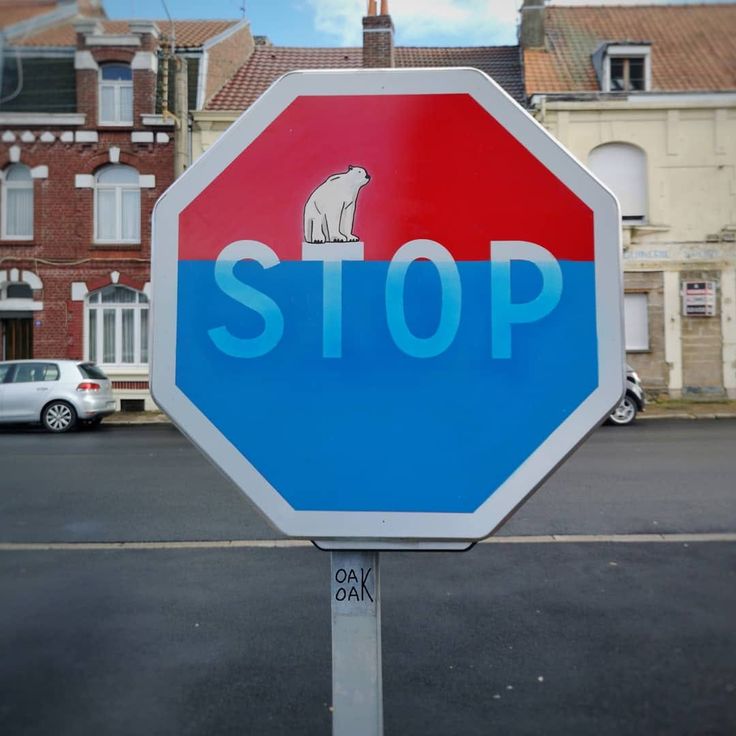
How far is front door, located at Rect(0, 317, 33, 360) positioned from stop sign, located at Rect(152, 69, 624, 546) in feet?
69.7

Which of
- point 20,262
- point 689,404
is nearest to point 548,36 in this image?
point 689,404

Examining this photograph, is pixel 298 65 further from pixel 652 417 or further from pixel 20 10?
pixel 20 10

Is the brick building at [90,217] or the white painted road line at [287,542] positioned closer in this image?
the white painted road line at [287,542]

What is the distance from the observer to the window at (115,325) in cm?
2020

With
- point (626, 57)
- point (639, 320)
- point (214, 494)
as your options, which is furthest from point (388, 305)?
point (626, 57)

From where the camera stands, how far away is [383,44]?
63.9ft

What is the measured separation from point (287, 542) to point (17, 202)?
1830cm

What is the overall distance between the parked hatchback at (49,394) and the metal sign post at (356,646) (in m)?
15.2

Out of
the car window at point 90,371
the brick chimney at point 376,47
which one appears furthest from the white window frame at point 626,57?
the car window at point 90,371

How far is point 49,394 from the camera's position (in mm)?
15102

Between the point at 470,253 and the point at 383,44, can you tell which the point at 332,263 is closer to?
the point at 470,253

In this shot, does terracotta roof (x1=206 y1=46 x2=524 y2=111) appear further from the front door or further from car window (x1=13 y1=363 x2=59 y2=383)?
car window (x1=13 y1=363 x2=59 y2=383)

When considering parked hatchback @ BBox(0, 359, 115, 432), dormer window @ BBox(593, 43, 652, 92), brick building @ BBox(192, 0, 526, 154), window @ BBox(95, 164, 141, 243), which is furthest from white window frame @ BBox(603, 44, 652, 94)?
parked hatchback @ BBox(0, 359, 115, 432)

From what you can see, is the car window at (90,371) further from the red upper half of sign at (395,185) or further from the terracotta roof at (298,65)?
the red upper half of sign at (395,185)
